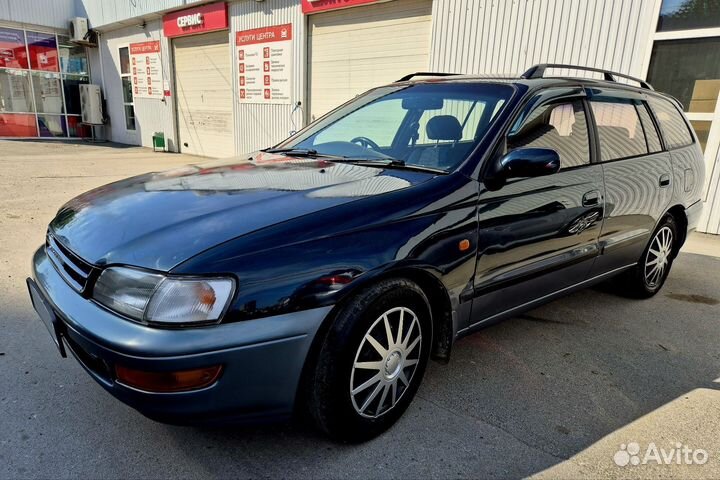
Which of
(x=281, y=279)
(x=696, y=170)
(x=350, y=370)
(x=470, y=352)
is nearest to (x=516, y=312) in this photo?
(x=470, y=352)

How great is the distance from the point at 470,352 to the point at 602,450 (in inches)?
39.3

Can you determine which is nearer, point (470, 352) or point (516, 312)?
point (516, 312)

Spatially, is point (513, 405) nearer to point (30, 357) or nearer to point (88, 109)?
point (30, 357)

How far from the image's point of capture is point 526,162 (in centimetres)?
242

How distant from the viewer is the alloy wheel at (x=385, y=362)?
2078 mm

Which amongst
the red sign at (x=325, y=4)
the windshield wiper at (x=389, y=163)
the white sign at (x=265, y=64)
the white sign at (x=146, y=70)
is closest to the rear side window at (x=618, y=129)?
the windshield wiper at (x=389, y=163)

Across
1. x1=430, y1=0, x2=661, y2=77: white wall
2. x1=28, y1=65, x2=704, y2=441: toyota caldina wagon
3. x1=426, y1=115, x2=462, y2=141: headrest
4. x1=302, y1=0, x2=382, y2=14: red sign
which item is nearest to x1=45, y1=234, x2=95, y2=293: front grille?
x1=28, y1=65, x2=704, y2=441: toyota caldina wagon

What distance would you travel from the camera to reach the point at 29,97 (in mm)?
17172

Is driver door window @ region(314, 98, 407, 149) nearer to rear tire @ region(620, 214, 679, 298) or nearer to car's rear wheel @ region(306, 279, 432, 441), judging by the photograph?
car's rear wheel @ region(306, 279, 432, 441)

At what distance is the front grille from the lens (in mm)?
1979

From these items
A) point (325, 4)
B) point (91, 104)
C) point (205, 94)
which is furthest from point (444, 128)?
point (91, 104)

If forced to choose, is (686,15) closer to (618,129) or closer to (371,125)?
(618,129)

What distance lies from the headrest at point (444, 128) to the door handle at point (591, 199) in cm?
93

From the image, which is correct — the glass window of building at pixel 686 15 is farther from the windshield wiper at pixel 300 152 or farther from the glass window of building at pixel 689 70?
the windshield wiper at pixel 300 152
